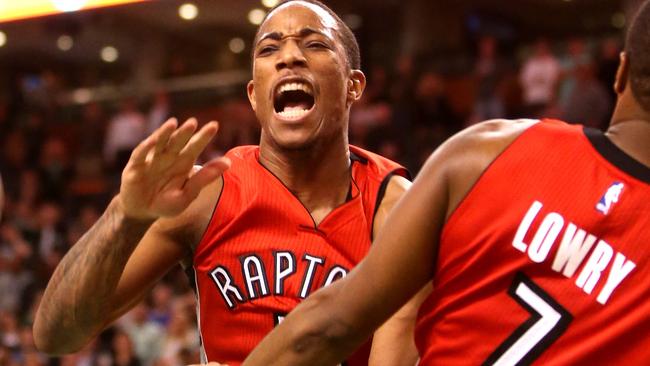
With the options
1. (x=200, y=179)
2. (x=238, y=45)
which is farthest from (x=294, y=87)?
(x=238, y=45)

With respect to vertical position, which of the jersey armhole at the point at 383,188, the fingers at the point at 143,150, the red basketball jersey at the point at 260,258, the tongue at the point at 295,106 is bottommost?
the red basketball jersey at the point at 260,258

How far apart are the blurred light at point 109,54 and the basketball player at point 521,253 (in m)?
19.7

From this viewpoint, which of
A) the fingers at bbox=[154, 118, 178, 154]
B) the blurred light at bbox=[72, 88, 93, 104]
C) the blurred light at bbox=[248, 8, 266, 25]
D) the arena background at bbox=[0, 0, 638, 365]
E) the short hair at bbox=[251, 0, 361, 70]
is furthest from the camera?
the blurred light at bbox=[72, 88, 93, 104]

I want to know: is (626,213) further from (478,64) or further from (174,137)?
(478,64)

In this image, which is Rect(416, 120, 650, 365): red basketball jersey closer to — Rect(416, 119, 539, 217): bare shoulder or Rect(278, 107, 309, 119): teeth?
Rect(416, 119, 539, 217): bare shoulder

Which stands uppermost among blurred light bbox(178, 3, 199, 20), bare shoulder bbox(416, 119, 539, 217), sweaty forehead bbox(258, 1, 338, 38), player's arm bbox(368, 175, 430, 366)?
sweaty forehead bbox(258, 1, 338, 38)

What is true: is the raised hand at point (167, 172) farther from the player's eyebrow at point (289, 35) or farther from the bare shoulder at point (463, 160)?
the player's eyebrow at point (289, 35)

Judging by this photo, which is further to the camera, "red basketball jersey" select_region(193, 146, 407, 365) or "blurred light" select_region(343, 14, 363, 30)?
"blurred light" select_region(343, 14, 363, 30)

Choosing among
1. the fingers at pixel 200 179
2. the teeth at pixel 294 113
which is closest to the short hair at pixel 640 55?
the fingers at pixel 200 179

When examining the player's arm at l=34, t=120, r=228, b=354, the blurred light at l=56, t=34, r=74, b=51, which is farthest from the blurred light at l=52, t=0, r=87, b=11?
the blurred light at l=56, t=34, r=74, b=51

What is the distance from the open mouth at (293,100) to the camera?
363 centimetres

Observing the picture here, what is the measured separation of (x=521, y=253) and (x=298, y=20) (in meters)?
1.58

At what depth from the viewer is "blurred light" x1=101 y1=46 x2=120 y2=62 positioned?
2158cm

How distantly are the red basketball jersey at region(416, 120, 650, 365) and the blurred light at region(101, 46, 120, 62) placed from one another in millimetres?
19747
